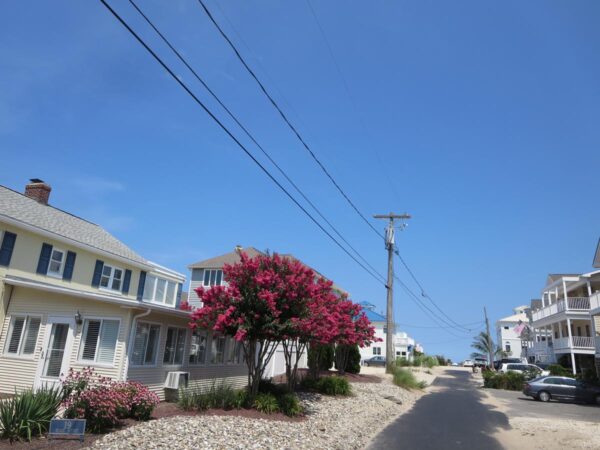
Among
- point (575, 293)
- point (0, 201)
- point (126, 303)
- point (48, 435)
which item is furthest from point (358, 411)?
point (575, 293)

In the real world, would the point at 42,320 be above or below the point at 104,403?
above

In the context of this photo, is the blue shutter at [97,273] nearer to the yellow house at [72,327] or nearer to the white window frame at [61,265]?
the yellow house at [72,327]

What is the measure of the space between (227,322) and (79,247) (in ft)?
44.1

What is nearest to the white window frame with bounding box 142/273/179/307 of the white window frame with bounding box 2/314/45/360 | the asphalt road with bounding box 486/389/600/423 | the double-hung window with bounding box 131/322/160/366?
the white window frame with bounding box 2/314/45/360

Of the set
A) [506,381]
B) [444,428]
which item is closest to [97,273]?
[444,428]

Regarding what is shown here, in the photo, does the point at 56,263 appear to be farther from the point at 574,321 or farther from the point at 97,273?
the point at 574,321

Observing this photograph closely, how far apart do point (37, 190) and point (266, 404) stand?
19.0 meters

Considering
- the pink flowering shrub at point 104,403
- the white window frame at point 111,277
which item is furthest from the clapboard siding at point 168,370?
the white window frame at point 111,277

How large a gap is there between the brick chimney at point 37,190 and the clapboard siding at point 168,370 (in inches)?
521

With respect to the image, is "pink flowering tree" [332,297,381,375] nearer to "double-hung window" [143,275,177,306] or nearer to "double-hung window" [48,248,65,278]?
"double-hung window" [143,275,177,306]

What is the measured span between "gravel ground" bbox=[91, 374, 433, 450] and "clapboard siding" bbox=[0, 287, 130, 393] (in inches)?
164

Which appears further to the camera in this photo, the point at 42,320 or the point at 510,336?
the point at 510,336

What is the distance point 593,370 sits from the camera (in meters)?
31.6

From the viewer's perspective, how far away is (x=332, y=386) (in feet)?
65.9
